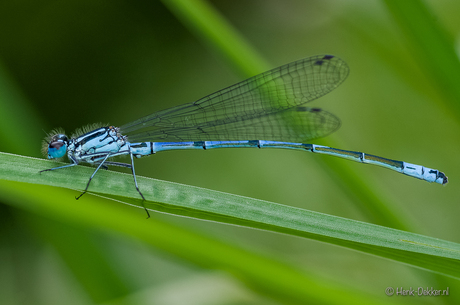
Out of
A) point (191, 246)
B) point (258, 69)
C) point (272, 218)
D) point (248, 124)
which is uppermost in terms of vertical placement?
point (258, 69)

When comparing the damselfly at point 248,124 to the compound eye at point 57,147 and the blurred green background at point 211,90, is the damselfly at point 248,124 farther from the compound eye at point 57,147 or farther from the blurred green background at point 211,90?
the blurred green background at point 211,90

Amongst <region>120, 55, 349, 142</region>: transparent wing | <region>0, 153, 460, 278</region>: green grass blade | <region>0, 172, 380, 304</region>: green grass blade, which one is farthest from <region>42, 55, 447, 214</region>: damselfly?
<region>0, 153, 460, 278</region>: green grass blade

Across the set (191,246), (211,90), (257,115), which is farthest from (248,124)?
(191,246)

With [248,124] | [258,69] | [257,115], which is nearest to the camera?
[258,69]

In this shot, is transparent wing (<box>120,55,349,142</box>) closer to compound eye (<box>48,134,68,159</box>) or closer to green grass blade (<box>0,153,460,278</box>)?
compound eye (<box>48,134,68,159</box>)

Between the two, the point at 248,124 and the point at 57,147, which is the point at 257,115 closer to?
the point at 248,124

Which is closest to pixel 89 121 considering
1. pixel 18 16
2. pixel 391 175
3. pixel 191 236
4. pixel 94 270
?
pixel 18 16
